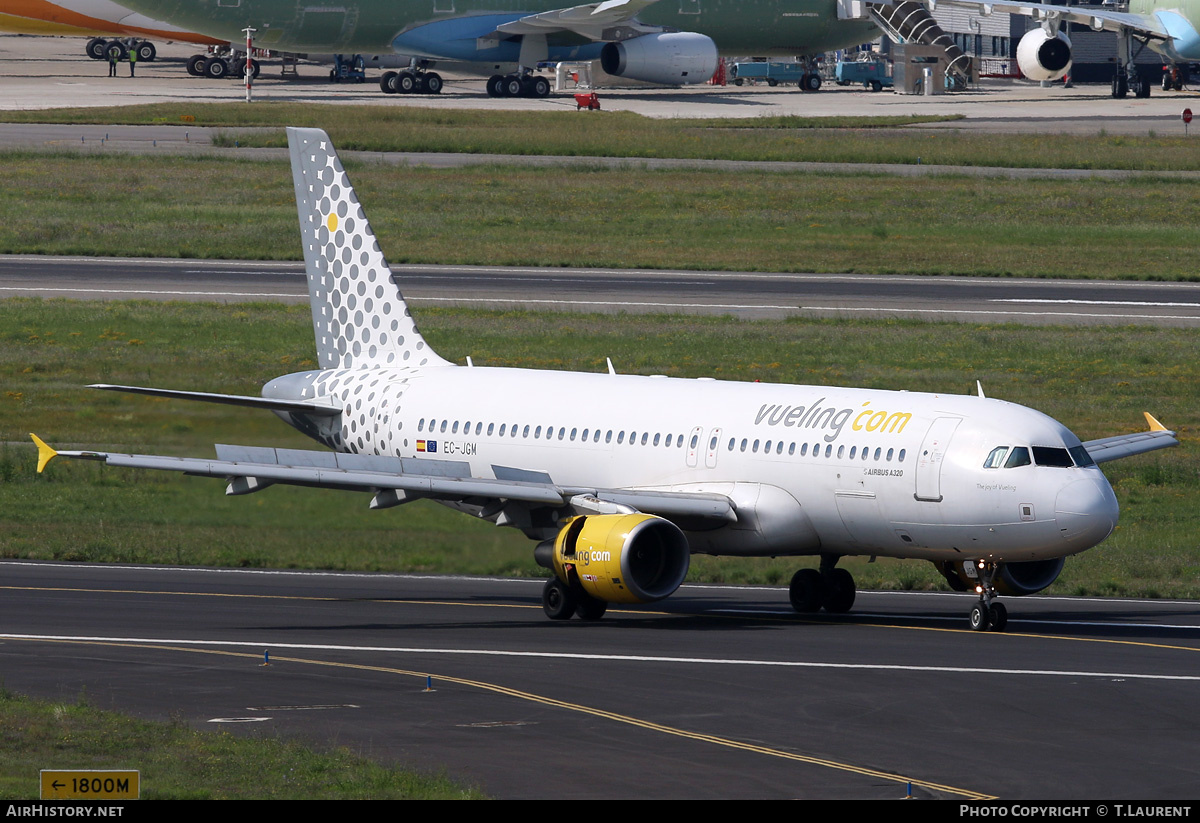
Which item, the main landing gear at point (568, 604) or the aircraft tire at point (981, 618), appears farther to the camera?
the main landing gear at point (568, 604)

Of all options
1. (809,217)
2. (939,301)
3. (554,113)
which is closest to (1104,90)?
(554,113)

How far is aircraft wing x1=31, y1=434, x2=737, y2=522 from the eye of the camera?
3033 centimetres

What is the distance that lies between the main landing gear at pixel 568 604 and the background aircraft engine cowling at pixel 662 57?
9854cm

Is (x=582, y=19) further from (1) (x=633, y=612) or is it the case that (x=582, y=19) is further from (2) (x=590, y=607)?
(2) (x=590, y=607)

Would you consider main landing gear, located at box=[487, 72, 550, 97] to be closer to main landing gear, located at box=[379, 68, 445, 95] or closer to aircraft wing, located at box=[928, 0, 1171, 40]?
main landing gear, located at box=[379, 68, 445, 95]

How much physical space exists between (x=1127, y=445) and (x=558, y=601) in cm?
1141

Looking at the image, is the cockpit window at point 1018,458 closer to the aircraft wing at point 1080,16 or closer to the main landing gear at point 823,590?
the main landing gear at point 823,590

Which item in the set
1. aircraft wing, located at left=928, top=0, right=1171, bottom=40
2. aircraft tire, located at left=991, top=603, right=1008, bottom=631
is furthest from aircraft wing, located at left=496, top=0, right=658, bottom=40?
aircraft tire, located at left=991, top=603, right=1008, bottom=631

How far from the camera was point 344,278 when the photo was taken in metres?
40.0

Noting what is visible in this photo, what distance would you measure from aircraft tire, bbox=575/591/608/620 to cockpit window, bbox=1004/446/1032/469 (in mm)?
7304

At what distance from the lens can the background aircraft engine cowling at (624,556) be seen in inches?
1169

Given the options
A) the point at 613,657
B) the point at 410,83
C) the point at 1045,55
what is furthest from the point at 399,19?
the point at 613,657

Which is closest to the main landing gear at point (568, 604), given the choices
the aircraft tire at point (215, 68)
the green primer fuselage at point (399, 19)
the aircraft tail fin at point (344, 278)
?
the aircraft tail fin at point (344, 278)

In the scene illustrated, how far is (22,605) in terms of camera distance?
1276 inches
